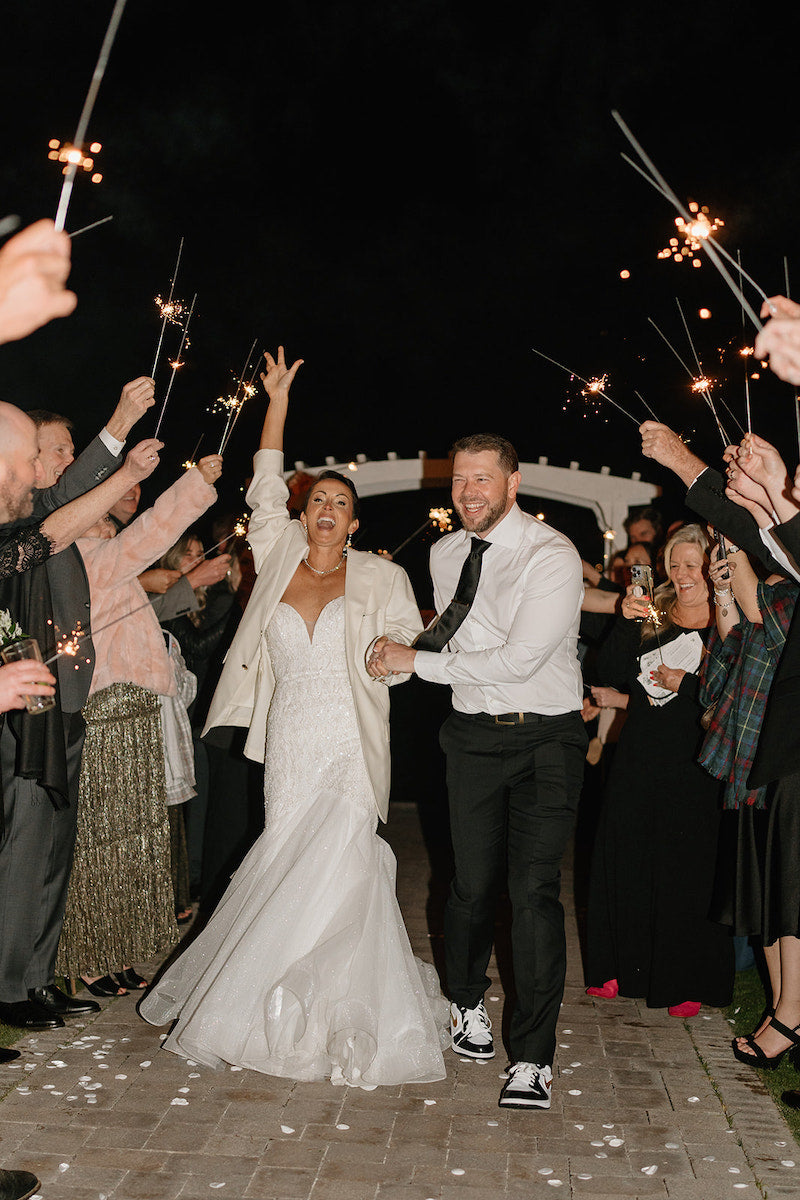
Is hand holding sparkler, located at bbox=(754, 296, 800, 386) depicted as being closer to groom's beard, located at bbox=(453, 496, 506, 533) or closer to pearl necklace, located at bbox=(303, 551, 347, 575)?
groom's beard, located at bbox=(453, 496, 506, 533)

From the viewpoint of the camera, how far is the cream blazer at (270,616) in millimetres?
4191

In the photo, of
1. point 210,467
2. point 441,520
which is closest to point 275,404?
point 210,467

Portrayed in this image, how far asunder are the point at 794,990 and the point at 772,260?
737 cm

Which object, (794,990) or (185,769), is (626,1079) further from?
(185,769)

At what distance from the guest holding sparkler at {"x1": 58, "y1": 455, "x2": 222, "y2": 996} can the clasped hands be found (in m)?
1.03

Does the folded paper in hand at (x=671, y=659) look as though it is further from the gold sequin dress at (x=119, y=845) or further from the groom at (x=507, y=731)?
the gold sequin dress at (x=119, y=845)

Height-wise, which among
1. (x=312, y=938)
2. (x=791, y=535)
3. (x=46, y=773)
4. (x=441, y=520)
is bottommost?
(x=312, y=938)

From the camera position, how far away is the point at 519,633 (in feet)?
12.4

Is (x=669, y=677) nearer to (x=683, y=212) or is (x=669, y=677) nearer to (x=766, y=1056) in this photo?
(x=766, y=1056)

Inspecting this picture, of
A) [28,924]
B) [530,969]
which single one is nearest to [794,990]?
[530,969]

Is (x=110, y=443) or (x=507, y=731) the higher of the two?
(x=110, y=443)

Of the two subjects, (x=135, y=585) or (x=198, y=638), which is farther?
(x=198, y=638)

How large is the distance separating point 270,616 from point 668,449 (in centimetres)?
175

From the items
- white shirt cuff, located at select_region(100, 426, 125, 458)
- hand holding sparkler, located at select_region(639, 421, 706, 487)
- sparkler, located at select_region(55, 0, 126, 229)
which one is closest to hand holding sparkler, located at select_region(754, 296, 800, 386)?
hand holding sparkler, located at select_region(639, 421, 706, 487)
